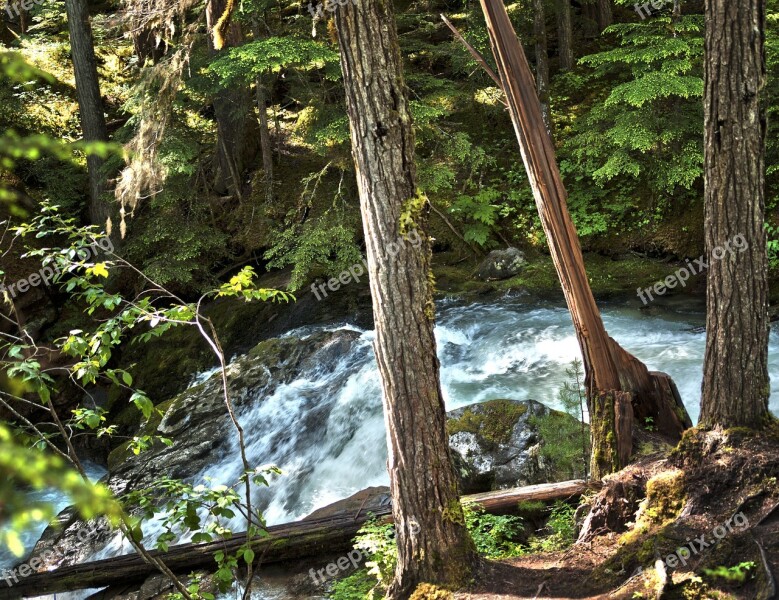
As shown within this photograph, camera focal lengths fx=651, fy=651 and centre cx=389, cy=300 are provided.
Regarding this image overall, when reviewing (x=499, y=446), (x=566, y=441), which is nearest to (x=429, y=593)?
(x=499, y=446)

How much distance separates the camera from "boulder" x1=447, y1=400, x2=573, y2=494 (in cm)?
654

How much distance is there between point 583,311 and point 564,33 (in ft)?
37.6

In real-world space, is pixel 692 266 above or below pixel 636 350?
above

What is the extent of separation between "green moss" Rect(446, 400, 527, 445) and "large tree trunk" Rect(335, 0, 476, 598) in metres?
2.59

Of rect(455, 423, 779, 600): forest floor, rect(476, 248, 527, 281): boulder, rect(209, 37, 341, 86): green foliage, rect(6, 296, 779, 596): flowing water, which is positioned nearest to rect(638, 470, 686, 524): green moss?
rect(455, 423, 779, 600): forest floor

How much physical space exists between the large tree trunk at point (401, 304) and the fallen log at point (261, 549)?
1635mm

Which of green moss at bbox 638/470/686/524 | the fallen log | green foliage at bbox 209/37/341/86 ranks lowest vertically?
the fallen log

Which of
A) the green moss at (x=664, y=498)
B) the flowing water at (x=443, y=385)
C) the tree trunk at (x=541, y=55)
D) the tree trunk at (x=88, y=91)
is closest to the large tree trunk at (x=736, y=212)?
the green moss at (x=664, y=498)

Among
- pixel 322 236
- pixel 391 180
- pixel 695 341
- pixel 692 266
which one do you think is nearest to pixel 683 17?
pixel 692 266

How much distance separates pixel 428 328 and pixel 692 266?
28.4ft

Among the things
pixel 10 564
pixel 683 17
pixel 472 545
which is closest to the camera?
pixel 472 545

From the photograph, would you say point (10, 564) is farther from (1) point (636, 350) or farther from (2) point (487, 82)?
(2) point (487, 82)

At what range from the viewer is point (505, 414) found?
7.08 m

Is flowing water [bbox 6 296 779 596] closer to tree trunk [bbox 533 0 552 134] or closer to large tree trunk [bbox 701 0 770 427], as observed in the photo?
large tree trunk [bbox 701 0 770 427]
